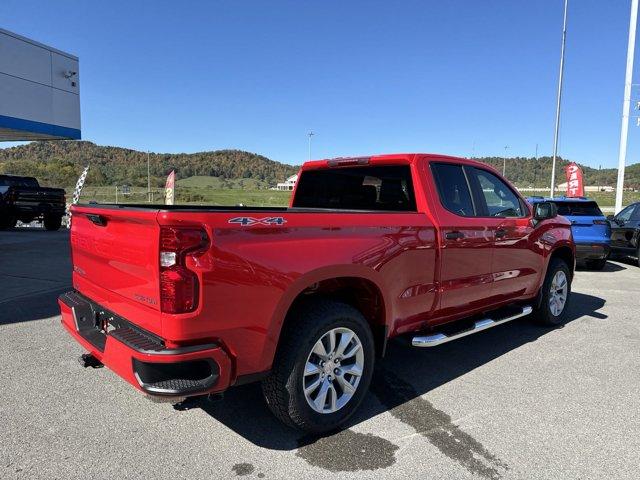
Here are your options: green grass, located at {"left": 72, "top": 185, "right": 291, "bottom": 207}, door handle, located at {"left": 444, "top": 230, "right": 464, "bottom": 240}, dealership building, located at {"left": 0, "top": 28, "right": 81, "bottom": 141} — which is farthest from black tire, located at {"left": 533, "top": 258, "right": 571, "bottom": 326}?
green grass, located at {"left": 72, "top": 185, "right": 291, "bottom": 207}

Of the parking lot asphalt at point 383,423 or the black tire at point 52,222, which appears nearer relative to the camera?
the parking lot asphalt at point 383,423

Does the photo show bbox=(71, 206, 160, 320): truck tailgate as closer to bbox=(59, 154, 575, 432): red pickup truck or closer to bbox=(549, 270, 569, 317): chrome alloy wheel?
bbox=(59, 154, 575, 432): red pickup truck

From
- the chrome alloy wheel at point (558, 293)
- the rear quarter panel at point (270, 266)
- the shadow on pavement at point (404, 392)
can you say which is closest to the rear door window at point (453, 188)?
the rear quarter panel at point (270, 266)

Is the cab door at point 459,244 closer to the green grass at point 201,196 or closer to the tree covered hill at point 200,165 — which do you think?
the green grass at point 201,196

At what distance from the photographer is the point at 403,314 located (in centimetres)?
364

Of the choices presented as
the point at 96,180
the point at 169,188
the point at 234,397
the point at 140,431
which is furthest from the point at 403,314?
the point at 96,180

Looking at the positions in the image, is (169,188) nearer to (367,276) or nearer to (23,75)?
(23,75)

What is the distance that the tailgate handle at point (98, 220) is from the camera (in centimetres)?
302

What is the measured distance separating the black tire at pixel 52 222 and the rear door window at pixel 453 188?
1632 cm

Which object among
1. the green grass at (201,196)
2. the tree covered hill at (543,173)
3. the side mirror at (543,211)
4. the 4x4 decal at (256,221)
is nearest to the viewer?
the 4x4 decal at (256,221)

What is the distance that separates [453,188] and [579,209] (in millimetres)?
7903

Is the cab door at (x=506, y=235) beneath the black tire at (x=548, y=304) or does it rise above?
above

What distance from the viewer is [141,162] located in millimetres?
108625

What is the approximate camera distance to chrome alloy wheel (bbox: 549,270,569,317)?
5749mm
